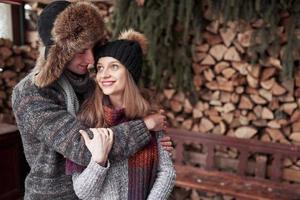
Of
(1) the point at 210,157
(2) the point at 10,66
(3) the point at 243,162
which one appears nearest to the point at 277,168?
(3) the point at 243,162

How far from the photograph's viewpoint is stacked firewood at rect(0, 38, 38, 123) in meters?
3.59

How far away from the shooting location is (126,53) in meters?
1.30

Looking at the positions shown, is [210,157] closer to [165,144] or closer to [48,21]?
[165,144]

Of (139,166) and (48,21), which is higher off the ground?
(48,21)

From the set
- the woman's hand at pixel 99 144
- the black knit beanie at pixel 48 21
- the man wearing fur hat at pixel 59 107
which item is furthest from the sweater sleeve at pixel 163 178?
the black knit beanie at pixel 48 21

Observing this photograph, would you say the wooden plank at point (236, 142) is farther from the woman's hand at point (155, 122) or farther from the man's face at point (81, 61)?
the man's face at point (81, 61)

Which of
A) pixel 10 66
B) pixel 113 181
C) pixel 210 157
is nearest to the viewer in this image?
pixel 113 181

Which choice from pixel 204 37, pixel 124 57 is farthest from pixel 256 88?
pixel 124 57

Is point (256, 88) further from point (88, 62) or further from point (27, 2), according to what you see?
point (27, 2)

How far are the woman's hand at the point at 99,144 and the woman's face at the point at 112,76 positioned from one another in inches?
7.0

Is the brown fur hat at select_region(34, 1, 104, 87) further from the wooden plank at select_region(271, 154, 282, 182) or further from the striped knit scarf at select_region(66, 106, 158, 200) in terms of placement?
the wooden plank at select_region(271, 154, 282, 182)

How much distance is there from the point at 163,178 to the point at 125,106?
279 mm

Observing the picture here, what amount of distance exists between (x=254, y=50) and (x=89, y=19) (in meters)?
1.72

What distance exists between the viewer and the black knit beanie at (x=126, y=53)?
1302 mm
